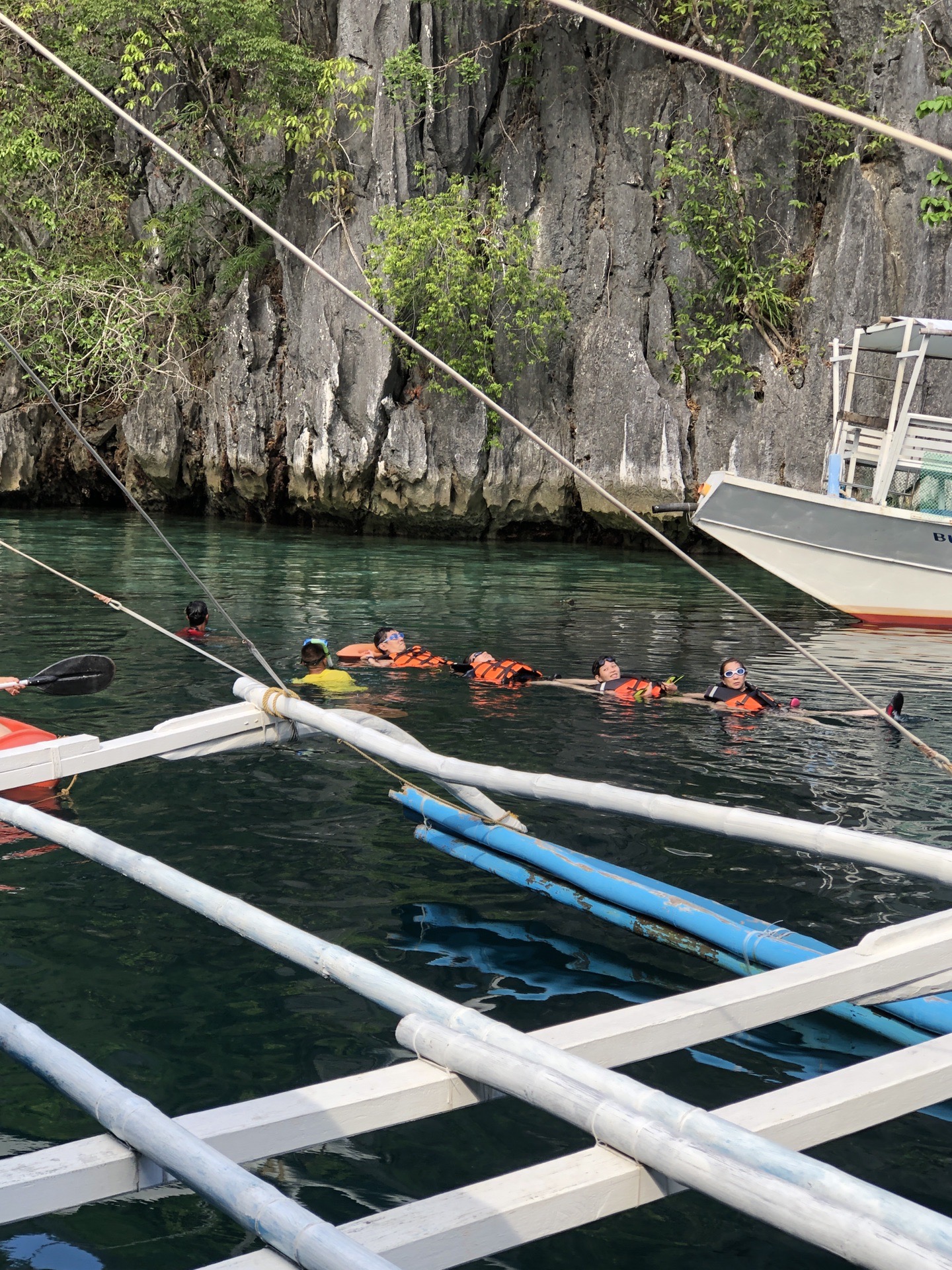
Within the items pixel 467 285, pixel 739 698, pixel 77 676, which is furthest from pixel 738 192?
pixel 77 676

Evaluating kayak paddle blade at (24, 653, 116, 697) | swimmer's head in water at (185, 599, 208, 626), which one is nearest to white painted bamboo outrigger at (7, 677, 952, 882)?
kayak paddle blade at (24, 653, 116, 697)

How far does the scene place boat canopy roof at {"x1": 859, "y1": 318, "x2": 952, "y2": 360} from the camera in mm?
16797

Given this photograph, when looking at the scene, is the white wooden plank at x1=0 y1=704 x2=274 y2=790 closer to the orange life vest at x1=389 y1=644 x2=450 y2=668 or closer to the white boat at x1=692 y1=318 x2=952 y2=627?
the orange life vest at x1=389 y1=644 x2=450 y2=668

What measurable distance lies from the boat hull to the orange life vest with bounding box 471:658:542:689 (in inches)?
283

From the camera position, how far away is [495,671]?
37.9ft

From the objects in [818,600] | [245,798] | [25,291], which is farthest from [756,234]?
[245,798]

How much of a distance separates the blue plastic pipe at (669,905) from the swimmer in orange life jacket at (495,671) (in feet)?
14.0

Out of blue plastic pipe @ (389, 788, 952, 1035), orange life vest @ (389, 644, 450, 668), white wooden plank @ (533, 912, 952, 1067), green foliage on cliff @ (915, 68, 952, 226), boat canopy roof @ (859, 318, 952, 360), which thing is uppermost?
green foliage on cliff @ (915, 68, 952, 226)

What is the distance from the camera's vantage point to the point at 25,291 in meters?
28.1

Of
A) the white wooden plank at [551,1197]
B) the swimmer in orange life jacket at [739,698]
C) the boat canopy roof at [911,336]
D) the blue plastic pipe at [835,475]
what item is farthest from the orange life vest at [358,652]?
the white wooden plank at [551,1197]

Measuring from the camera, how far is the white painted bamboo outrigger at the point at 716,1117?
229cm

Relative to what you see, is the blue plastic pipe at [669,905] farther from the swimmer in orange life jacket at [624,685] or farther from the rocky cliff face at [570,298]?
the rocky cliff face at [570,298]

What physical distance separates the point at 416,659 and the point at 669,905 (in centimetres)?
692

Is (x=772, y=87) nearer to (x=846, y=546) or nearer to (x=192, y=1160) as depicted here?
(x=192, y=1160)
